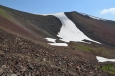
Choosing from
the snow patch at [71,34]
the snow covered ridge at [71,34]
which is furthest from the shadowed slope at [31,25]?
the snow patch at [71,34]

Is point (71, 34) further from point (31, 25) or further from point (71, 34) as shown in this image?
point (31, 25)

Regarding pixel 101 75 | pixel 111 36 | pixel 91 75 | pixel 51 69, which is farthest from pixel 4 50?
pixel 111 36

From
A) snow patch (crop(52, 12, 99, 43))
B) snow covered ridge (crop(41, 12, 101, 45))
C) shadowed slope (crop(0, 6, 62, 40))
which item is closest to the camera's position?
shadowed slope (crop(0, 6, 62, 40))

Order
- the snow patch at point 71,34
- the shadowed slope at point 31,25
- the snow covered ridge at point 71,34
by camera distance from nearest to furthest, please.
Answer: the shadowed slope at point 31,25 → the snow covered ridge at point 71,34 → the snow patch at point 71,34

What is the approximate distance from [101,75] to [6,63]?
8765 millimetres

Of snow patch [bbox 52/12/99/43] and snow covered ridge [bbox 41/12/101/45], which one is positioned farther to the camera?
snow patch [bbox 52/12/99/43]

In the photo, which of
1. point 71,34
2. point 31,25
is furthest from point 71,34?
point 31,25

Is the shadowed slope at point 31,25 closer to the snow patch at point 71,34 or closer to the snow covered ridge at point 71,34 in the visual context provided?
the snow covered ridge at point 71,34

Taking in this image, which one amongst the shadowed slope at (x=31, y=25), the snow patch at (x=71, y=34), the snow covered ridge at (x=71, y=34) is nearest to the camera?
the shadowed slope at (x=31, y=25)

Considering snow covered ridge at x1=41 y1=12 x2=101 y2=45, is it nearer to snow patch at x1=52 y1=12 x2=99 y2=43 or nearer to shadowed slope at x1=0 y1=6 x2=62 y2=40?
snow patch at x1=52 y1=12 x2=99 y2=43

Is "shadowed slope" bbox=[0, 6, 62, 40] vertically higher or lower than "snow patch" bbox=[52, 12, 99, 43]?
higher

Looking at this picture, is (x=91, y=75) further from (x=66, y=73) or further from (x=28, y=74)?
(x=28, y=74)

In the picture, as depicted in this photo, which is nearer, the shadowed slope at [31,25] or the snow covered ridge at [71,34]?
the shadowed slope at [31,25]

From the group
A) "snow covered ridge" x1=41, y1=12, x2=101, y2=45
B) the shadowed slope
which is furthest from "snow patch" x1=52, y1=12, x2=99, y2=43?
the shadowed slope
